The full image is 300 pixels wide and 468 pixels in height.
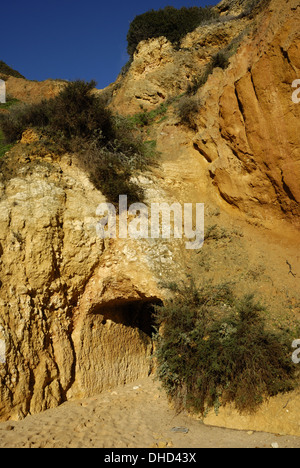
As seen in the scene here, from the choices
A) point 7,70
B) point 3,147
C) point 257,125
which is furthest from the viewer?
point 7,70

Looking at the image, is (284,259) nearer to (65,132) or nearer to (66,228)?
(66,228)

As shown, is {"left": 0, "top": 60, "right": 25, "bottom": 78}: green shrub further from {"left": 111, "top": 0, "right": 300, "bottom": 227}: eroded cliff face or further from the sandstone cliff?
the sandstone cliff

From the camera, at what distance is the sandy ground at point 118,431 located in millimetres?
4543

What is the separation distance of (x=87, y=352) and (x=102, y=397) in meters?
0.99

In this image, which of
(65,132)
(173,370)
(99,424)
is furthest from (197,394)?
(65,132)

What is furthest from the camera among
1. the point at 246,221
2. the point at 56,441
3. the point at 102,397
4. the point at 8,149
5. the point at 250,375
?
the point at 8,149

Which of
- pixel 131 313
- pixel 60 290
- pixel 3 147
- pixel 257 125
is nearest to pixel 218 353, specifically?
pixel 131 313

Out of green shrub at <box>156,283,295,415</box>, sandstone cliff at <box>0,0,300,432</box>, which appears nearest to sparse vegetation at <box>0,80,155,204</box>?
sandstone cliff at <box>0,0,300,432</box>

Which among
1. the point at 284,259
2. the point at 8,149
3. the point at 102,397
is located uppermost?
the point at 8,149

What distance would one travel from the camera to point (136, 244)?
7234mm

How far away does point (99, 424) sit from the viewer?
5.41 m

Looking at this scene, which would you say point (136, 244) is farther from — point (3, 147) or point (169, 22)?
point (169, 22)

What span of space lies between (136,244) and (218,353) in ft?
9.69

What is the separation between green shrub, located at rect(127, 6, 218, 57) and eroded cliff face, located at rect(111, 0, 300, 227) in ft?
22.9
